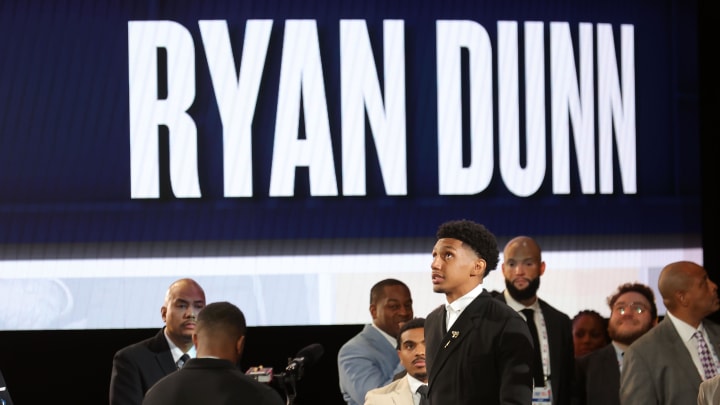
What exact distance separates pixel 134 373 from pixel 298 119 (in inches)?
100

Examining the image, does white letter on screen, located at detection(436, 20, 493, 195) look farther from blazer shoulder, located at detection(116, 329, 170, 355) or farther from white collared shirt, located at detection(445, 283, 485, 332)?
white collared shirt, located at detection(445, 283, 485, 332)

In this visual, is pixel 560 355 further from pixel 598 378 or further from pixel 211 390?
pixel 211 390

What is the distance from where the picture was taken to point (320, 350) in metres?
3.96

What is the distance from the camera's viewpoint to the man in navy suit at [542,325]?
5000 mm

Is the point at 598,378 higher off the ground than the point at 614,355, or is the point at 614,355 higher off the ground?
the point at 614,355

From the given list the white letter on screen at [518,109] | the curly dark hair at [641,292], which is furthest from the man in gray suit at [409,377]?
the white letter on screen at [518,109]

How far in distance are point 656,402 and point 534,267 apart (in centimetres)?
123

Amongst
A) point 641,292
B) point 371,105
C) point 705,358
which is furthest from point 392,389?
point 371,105

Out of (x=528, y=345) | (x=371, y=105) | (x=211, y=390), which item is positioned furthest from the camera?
(x=371, y=105)

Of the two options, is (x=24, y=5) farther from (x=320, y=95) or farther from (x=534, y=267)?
(x=534, y=267)

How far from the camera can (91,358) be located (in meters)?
6.24

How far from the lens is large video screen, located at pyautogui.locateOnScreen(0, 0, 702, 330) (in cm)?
620

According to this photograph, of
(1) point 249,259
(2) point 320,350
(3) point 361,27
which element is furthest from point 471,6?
(2) point 320,350

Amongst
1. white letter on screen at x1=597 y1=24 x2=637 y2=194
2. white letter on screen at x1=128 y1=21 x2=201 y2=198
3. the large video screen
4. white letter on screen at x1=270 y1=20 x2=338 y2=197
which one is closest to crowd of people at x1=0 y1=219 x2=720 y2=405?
white letter on screen at x1=597 y1=24 x2=637 y2=194
